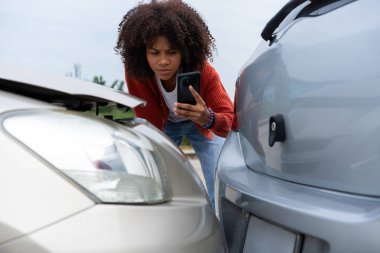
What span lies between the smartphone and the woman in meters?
0.34

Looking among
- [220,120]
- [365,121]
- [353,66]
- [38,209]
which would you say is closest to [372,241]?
[365,121]

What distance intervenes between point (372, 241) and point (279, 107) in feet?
1.79

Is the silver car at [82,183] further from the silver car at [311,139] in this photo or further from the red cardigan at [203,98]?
the red cardigan at [203,98]

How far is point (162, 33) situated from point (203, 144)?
0.73 metres

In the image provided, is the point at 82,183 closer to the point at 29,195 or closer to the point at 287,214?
the point at 29,195

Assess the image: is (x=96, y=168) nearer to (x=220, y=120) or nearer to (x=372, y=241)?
(x=372, y=241)

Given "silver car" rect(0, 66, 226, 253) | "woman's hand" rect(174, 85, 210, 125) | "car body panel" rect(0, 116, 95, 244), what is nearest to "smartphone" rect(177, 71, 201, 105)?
"woman's hand" rect(174, 85, 210, 125)

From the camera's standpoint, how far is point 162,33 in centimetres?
261

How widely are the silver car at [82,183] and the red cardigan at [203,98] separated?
3.94 ft

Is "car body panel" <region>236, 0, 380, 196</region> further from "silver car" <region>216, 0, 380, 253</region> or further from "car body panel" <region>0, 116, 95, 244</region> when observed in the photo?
"car body panel" <region>0, 116, 95, 244</region>

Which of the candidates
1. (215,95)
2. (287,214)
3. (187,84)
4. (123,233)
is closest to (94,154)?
(123,233)

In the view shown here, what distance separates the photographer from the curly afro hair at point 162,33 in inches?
104

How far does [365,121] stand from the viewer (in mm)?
1104

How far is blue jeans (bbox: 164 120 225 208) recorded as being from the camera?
9.60 ft
